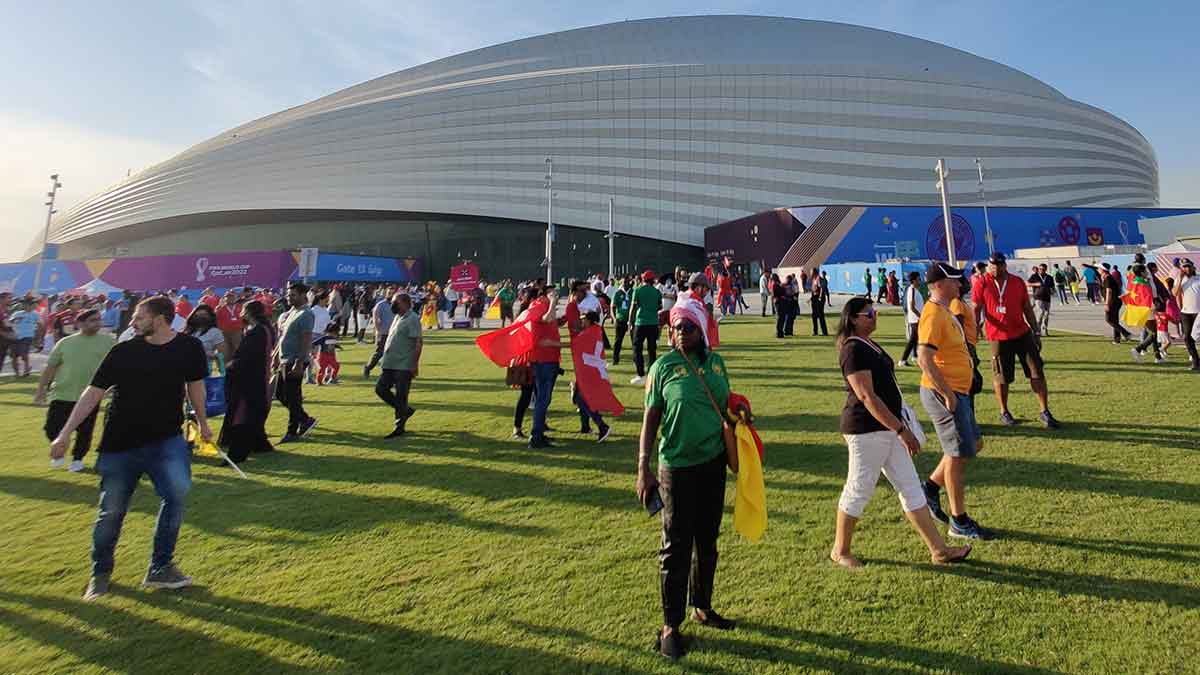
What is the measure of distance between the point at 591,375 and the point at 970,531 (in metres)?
3.92

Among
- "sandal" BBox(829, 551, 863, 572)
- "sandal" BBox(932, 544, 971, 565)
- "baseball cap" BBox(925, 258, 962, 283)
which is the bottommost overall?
"sandal" BBox(829, 551, 863, 572)

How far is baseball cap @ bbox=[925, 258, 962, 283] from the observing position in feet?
13.4

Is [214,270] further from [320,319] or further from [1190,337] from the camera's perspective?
[1190,337]

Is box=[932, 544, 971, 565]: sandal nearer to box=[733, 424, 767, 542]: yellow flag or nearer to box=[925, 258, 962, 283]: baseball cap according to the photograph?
box=[733, 424, 767, 542]: yellow flag

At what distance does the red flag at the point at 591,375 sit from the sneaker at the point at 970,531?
3539mm

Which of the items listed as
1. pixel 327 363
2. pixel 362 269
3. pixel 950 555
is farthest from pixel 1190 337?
pixel 362 269

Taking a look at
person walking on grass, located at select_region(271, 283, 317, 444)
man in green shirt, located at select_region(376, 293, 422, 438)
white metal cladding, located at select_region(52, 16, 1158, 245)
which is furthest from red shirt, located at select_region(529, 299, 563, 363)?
white metal cladding, located at select_region(52, 16, 1158, 245)

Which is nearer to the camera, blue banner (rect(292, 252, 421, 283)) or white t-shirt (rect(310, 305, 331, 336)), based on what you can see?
white t-shirt (rect(310, 305, 331, 336))

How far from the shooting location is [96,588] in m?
3.45

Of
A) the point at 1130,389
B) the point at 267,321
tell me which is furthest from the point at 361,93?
the point at 1130,389

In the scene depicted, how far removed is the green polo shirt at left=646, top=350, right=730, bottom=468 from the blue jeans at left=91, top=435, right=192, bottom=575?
3014 millimetres

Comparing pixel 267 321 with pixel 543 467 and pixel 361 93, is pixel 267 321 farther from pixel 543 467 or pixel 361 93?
pixel 361 93

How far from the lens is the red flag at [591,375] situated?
6.58 meters

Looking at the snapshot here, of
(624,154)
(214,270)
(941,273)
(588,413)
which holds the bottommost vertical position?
(588,413)
